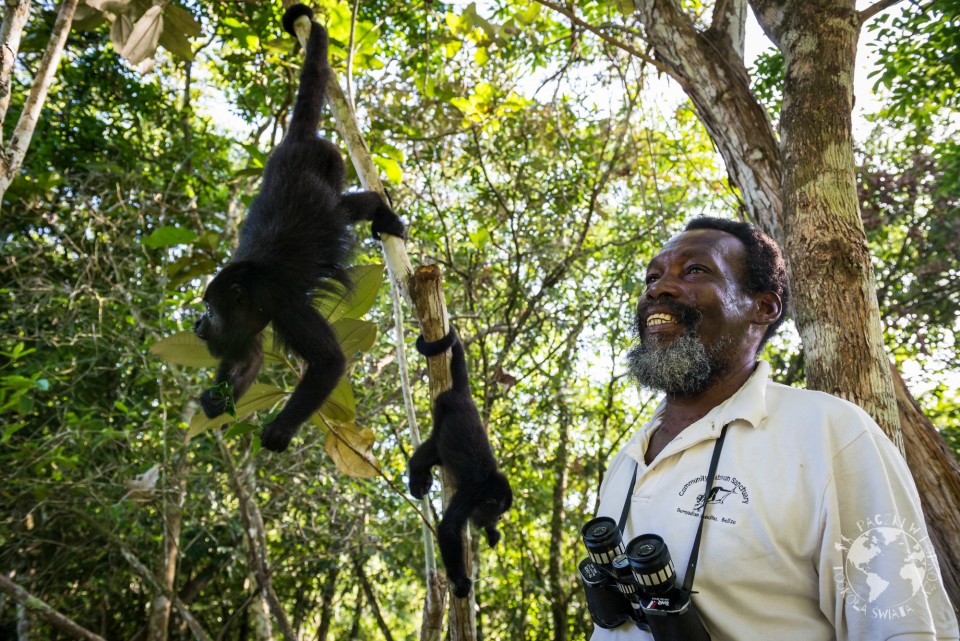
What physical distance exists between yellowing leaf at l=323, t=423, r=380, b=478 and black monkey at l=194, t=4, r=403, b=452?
0.19 meters

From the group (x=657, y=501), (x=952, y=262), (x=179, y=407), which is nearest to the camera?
(x=657, y=501)

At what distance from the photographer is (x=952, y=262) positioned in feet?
23.9

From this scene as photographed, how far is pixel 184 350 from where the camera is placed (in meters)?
3.06

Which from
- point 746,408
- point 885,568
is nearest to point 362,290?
point 746,408

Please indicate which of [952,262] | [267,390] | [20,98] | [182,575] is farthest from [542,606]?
[20,98]

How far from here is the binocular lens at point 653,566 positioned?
1.58 metres

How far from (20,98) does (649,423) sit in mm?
8119

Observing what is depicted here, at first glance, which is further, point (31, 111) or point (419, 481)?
point (419, 481)

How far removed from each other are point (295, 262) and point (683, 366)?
7.34 feet

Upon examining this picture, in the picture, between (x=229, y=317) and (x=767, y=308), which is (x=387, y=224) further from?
(x=767, y=308)

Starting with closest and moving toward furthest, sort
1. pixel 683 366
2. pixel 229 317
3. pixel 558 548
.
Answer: pixel 683 366 → pixel 229 317 → pixel 558 548

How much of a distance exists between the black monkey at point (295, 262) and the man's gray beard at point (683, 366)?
4.94 feet

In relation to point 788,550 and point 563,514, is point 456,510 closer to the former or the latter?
point 788,550

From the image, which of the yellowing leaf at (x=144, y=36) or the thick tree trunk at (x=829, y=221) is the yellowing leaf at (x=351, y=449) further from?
the yellowing leaf at (x=144, y=36)
